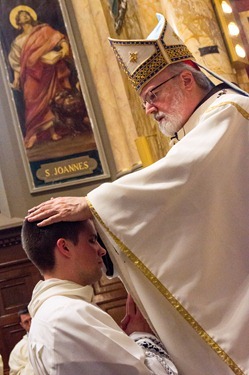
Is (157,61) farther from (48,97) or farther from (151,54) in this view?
(48,97)

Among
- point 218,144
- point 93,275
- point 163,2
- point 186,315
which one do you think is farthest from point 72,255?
point 163,2

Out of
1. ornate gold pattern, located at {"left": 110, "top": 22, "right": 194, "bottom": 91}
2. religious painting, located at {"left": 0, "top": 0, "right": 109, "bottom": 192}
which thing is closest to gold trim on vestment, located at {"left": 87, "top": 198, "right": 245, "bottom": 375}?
ornate gold pattern, located at {"left": 110, "top": 22, "right": 194, "bottom": 91}

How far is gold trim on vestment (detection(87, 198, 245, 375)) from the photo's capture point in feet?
6.81

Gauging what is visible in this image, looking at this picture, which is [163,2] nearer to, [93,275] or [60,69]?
[60,69]

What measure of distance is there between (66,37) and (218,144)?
6566 mm

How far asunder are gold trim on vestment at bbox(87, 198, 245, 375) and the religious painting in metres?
5.80

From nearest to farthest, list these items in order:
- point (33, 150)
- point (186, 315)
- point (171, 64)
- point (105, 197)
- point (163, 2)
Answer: point (186, 315) → point (105, 197) → point (171, 64) → point (163, 2) → point (33, 150)

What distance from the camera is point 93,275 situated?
2209 mm

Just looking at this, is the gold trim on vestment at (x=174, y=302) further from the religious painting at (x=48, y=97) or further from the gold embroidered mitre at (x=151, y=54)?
the religious painting at (x=48, y=97)

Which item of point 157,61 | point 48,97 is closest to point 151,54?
point 157,61

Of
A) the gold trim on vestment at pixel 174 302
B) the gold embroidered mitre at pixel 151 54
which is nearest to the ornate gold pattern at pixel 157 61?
the gold embroidered mitre at pixel 151 54

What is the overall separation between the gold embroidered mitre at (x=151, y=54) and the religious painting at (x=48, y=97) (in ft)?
16.1

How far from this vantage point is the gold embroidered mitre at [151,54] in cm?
295

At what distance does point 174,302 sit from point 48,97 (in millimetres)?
6514
